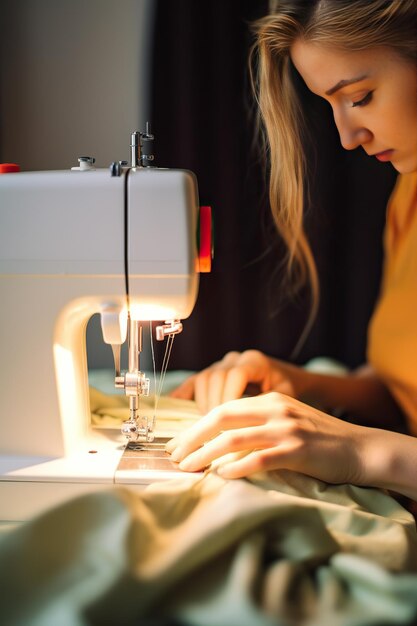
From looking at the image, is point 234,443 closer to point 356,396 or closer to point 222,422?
point 222,422

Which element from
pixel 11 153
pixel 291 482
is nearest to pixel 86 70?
pixel 11 153

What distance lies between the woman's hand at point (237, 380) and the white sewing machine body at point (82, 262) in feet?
0.97

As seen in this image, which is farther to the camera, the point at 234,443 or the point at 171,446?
the point at 171,446

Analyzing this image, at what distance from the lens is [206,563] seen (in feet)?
2.38

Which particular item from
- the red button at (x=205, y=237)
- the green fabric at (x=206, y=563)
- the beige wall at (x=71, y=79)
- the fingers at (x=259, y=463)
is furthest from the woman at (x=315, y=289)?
the beige wall at (x=71, y=79)

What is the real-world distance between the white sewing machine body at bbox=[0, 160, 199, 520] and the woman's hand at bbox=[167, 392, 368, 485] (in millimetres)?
90

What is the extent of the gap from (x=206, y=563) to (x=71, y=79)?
1.68m

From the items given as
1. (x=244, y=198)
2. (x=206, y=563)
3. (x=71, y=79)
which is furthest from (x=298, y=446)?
(x=71, y=79)

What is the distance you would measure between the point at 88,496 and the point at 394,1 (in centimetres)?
98

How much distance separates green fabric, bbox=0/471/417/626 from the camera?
67 cm

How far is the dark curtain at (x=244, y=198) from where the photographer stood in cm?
200

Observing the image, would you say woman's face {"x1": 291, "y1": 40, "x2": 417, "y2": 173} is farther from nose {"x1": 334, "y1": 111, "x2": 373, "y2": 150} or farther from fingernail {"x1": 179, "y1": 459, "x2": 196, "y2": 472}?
fingernail {"x1": 179, "y1": 459, "x2": 196, "y2": 472}

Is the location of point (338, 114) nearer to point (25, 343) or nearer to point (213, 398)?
point (213, 398)

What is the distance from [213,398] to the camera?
4.23ft
